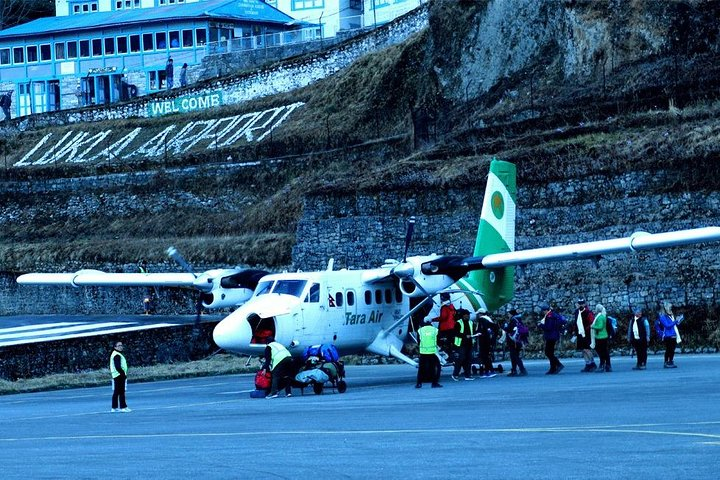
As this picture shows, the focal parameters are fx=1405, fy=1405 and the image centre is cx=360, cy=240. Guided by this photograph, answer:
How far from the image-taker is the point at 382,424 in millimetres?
21844

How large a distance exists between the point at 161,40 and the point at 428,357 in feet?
235

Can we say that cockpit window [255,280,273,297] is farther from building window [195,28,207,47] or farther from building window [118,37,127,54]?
building window [118,37,127,54]

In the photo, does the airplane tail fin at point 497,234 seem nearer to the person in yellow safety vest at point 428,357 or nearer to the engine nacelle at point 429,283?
the engine nacelle at point 429,283

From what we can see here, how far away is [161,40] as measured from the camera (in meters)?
99.5

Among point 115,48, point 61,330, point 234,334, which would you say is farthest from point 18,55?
point 234,334

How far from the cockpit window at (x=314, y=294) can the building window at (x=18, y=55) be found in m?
77.0

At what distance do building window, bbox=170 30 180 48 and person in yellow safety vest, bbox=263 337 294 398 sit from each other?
70.3m

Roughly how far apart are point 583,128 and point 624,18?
7047mm

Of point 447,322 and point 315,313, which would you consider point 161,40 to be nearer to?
point 315,313

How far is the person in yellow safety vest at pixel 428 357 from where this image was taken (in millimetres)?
31203

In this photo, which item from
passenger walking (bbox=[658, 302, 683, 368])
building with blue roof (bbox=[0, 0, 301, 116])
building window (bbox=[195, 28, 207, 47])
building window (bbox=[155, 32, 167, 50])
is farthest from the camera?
building window (bbox=[155, 32, 167, 50])

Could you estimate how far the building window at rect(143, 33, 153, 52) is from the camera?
100000 mm

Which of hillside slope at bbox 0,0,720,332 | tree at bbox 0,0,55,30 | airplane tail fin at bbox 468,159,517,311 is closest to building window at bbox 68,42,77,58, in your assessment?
tree at bbox 0,0,55,30

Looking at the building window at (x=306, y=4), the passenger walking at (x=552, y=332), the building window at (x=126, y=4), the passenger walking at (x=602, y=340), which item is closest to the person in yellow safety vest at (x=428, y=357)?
the passenger walking at (x=552, y=332)
